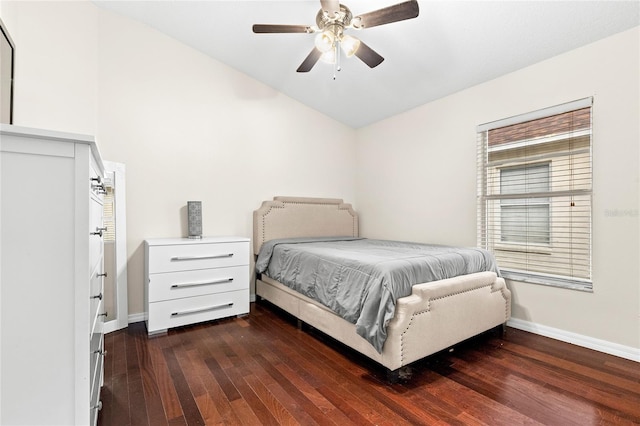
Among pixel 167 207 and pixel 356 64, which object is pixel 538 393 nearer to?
pixel 356 64

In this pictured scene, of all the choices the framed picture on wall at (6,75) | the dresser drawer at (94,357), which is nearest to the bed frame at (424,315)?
the dresser drawer at (94,357)

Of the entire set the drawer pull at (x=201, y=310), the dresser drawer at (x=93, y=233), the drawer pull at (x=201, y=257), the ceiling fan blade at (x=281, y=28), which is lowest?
the drawer pull at (x=201, y=310)

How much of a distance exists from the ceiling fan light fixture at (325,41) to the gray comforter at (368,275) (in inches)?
62.4

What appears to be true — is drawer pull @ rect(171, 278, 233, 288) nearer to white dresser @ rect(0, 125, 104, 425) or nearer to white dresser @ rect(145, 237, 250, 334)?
white dresser @ rect(145, 237, 250, 334)

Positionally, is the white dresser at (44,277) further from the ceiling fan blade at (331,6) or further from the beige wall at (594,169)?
the beige wall at (594,169)

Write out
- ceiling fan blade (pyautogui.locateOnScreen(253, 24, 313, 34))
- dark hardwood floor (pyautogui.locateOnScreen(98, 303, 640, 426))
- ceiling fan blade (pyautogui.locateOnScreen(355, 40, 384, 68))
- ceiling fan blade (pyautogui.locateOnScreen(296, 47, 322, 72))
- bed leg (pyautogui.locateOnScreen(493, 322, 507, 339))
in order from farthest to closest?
1. bed leg (pyautogui.locateOnScreen(493, 322, 507, 339))
2. ceiling fan blade (pyautogui.locateOnScreen(296, 47, 322, 72))
3. ceiling fan blade (pyautogui.locateOnScreen(355, 40, 384, 68))
4. ceiling fan blade (pyautogui.locateOnScreen(253, 24, 313, 34))
5. dark hardwood floor (pyautogui.locateOnScreen(98, 303, 640, 426))

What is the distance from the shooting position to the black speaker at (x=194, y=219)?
3039 millimetres

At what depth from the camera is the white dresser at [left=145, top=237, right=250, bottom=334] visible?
2607 mm

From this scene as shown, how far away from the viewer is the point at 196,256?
9.11ft

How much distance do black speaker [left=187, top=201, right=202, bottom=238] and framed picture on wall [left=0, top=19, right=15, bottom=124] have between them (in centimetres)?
140

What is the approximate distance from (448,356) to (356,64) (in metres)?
2.77

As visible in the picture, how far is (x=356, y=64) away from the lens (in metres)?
3.12

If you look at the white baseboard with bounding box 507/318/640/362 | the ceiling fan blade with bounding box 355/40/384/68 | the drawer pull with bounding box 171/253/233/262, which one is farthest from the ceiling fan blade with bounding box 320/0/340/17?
the white baseboard with bounding box 507/318/640/362

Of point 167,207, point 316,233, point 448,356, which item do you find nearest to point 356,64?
point 316,233
